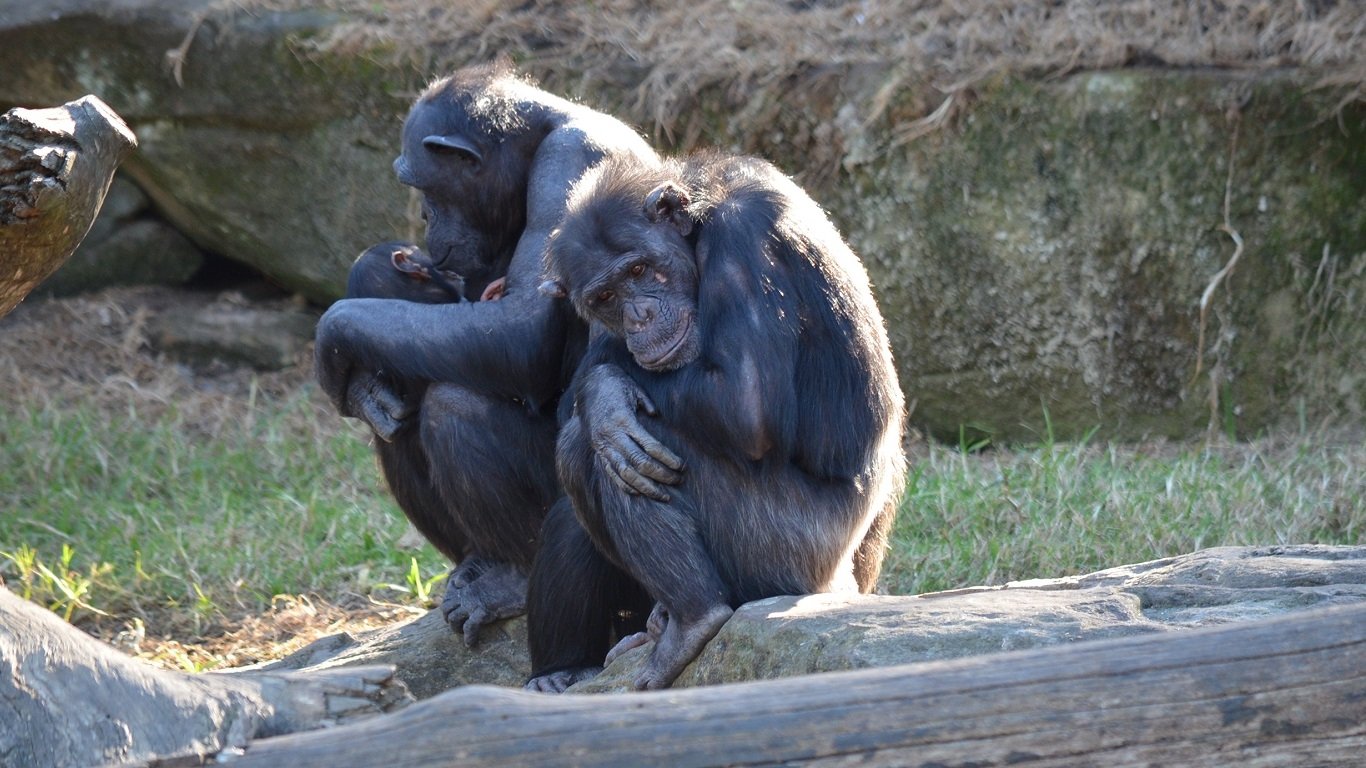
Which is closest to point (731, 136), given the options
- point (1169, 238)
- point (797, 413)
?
point (1169, 238)

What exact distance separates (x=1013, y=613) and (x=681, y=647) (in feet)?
2.58

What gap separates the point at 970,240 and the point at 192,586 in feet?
12.5

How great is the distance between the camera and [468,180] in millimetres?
4531

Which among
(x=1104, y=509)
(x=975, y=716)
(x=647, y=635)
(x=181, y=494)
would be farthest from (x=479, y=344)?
(x=181, y=494)

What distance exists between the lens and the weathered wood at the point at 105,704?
2.38 metres

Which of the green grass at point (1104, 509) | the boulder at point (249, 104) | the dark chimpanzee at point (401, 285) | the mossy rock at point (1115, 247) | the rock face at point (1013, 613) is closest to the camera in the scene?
the rock face at point (1013, 613)

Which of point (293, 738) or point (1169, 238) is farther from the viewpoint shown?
point (1169, 238)

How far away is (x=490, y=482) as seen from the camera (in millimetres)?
4219

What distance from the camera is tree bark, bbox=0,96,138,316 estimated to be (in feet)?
10.3

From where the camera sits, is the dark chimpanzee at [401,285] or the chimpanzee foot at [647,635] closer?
the chimpanzee foot at [647,635]

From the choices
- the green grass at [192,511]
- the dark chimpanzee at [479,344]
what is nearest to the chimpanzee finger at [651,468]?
the dark chimpanzee at [479,344]

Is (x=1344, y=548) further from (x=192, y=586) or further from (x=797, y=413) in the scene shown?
(x=192, y=586)

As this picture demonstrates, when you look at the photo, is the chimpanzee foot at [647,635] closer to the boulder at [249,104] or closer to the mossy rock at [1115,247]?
the mossy rock at [1115,247]

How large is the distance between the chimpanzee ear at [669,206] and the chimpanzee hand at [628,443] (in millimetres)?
395
